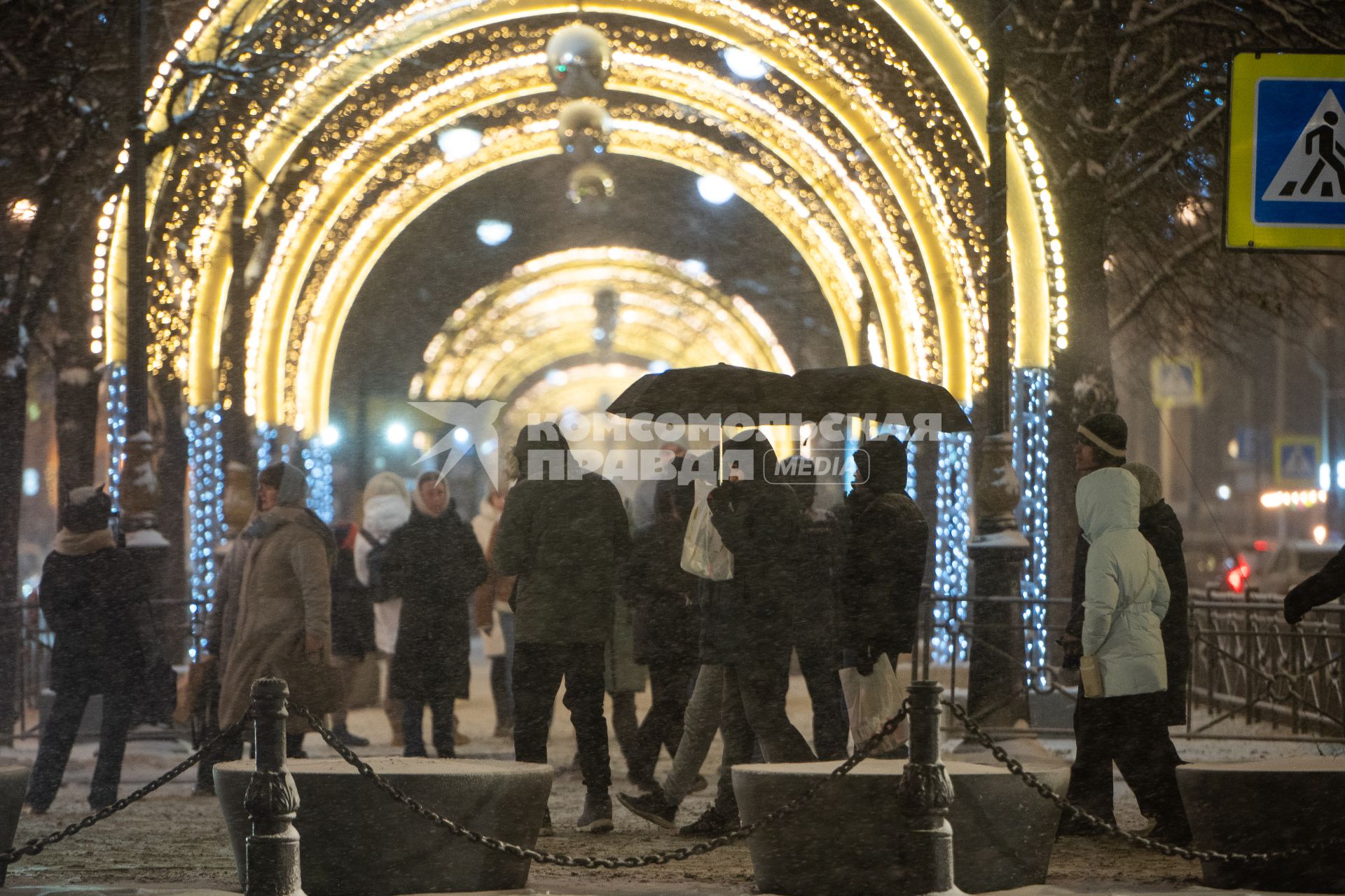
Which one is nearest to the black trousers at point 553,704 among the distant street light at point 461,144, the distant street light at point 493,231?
the distant street light at point 461,144

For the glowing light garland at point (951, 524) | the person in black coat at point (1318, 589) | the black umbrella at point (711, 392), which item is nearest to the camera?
the person in black coat at point (1318, 589)

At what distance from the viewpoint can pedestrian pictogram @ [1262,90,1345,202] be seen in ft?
28.7

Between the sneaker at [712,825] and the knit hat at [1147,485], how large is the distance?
255 centimetres

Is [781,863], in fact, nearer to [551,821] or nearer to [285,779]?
[285,779]

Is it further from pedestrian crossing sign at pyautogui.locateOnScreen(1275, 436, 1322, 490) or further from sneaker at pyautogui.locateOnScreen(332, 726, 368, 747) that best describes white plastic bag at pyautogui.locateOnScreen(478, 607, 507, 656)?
pedestrian crossing sign at pyautogui.locateOnScreen(1275, 436, 1322, 490)

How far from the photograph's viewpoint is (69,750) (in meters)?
10.9

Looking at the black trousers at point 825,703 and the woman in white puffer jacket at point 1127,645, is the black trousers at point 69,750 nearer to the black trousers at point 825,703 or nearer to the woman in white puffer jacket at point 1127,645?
the black trousers at point 825,703

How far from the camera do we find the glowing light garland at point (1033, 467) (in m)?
16.6

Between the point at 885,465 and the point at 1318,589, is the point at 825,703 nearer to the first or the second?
the point at 885,465

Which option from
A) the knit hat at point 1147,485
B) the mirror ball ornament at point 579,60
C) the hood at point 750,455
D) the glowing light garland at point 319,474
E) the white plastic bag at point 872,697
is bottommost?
the white plastic bag at point 872,697

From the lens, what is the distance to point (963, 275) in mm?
19234

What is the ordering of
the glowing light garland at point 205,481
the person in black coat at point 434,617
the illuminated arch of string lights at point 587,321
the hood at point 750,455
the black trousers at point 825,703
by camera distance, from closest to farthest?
1. the hood at point 750,455
2. the black trousers at point 825,703
3. the person in black coat at point 434,617
4. the glowing light garland at point 205,481
5. the illuminated arch of string lights at point 587,321

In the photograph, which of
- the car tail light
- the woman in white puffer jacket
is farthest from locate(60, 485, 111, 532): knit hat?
the car tail light

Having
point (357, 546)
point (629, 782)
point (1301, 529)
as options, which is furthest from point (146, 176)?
point (1301, 529)
